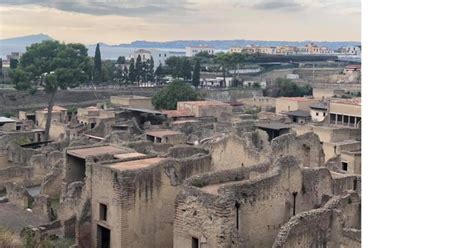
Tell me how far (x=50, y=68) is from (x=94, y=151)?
90.3 feet

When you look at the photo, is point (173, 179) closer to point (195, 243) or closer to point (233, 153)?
point (195, 243)

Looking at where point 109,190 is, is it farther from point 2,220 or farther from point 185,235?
point 2,220

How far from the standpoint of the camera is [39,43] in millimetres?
46281

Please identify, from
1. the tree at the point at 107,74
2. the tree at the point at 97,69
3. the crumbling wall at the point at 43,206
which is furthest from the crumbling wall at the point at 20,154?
the tree at the point at 107,74

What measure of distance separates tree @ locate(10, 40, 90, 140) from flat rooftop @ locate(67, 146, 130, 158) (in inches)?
948

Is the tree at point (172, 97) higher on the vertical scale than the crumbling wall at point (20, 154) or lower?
higher

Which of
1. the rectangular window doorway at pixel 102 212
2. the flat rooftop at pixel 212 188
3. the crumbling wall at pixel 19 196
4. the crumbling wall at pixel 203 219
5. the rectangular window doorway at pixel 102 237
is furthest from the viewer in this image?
the crumbling wall at pixel 19 196

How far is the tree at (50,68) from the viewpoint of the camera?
43.7m

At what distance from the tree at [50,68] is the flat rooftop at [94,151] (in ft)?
79.0

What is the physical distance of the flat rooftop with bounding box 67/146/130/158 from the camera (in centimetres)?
1920

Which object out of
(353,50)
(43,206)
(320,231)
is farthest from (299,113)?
(320,231)

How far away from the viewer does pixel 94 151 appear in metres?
19.9

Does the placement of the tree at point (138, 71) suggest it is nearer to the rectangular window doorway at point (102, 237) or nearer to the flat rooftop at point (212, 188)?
the rectangular window doorway at point (102, 237)
